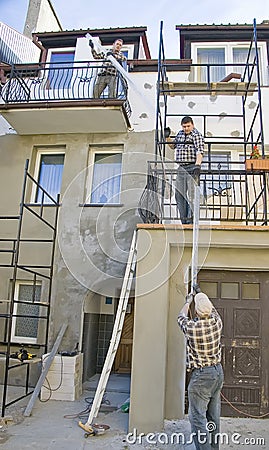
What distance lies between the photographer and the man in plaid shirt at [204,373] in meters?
3.57

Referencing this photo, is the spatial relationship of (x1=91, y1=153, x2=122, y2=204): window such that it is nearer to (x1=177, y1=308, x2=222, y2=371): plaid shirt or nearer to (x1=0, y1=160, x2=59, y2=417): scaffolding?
(x1=0, y1=160, x2=59, y2=417): scaffolding

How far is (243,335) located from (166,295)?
136 cm

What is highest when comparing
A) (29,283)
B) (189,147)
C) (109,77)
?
(109,77)

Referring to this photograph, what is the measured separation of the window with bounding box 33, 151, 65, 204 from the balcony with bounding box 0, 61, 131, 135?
524 millimetres

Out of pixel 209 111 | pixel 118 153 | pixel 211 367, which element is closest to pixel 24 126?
pixel 118 153

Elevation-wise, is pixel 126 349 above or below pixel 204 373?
below

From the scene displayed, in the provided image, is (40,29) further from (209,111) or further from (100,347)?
(100,347)

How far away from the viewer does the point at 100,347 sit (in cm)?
843

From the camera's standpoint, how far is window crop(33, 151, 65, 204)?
796 centimetres

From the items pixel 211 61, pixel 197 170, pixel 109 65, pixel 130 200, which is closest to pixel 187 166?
pixel 197 170

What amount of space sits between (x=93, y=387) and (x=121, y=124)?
500cm

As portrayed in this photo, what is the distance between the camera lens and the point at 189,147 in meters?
5.85

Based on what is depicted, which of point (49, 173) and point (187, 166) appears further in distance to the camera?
point (49, 173)

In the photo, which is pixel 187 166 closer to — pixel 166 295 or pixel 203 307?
pixel 166 295
